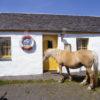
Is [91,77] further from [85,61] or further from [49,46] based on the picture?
[49,46]

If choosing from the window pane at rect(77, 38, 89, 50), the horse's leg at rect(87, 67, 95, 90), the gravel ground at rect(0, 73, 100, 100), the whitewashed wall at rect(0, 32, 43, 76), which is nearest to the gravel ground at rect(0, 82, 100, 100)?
the gravel ground at rect(0, 73, 100, 100)

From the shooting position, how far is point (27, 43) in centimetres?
1766

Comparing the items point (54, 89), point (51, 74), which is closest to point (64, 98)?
point (54, 89)

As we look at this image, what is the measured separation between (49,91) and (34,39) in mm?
6016

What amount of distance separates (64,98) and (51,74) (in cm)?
616

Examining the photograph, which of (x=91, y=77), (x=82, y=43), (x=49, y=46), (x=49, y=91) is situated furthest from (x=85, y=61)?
(x=82, y=43)

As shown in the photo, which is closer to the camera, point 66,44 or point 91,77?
point 91,77

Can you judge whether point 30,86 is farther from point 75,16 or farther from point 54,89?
point 75,16

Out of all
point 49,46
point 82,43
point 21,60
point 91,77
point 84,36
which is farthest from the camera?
point 82,43

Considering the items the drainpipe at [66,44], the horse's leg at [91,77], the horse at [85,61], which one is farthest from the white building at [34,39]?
the horse's leg at [91,77]

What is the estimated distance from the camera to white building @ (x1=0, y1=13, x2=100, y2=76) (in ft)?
57.5

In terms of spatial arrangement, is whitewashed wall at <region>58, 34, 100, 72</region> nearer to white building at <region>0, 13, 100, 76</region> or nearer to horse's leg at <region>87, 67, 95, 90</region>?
white building at <region>0, 13, 100, 76</region>

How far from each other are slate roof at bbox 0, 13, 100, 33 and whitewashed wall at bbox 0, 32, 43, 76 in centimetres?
49

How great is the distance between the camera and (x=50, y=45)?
746 inches
